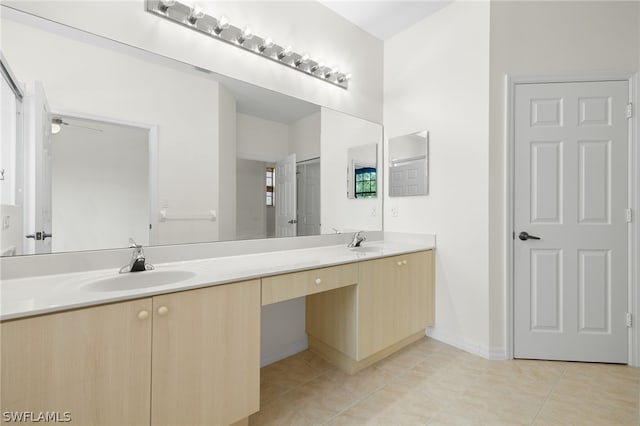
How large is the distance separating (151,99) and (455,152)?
217 cm

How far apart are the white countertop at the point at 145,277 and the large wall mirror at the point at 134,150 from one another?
6.0 inches

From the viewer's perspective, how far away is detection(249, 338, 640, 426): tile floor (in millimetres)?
1498

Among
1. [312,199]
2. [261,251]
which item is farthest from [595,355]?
[261,251]

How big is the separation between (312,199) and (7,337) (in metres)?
1.76

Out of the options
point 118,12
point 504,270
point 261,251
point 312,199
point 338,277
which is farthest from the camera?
point 312,199

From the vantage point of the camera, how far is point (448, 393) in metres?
1.71

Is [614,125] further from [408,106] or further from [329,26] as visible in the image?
[329,26]

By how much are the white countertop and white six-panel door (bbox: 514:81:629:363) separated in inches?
43.9

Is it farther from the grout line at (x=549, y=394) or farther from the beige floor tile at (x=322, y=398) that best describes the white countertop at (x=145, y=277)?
the grout line at (x=549, y=394)

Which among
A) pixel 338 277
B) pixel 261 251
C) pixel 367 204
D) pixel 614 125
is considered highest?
pixel 614 125

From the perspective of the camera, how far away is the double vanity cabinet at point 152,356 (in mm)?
853

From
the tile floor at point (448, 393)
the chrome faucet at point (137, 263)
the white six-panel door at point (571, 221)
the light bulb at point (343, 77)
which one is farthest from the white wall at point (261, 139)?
the white six-panel door at point (571, 221)

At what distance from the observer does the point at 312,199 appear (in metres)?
2.29

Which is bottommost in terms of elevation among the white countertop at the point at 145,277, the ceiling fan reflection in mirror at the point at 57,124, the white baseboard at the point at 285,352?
the white baseboard at the point at 285,352
